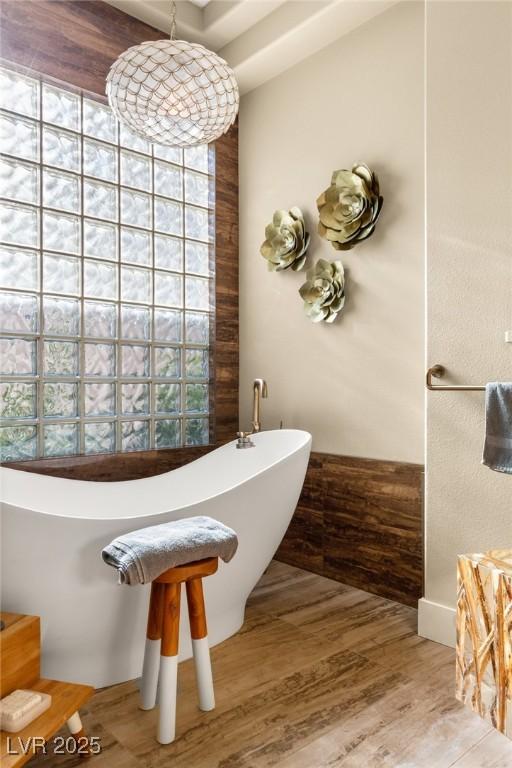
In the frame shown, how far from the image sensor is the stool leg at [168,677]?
1524 millimetres

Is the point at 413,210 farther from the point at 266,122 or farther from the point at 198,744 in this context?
the point at 198,744

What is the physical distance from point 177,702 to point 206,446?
156 cm

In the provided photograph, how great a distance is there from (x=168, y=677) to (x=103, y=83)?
2652 mm

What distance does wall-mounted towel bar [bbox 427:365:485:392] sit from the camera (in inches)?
77.7

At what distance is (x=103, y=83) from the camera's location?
273cm

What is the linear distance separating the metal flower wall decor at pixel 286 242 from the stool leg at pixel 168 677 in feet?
6.40

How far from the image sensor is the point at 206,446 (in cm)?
314

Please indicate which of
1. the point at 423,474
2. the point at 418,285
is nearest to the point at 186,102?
the point at 418,285

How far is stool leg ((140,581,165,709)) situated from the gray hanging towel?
114cm

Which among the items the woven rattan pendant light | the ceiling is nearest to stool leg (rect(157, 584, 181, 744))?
the woven rattan pendant light

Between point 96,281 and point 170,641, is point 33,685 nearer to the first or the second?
point 170,641

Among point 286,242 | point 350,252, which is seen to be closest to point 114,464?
point 286,242

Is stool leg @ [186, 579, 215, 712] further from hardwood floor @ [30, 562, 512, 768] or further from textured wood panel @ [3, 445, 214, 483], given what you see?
textured wood panel @ [3, 445, 214, 483]

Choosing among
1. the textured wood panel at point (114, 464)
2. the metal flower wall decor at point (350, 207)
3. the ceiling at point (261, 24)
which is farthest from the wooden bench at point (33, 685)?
the ceiling at point (261, 24)
